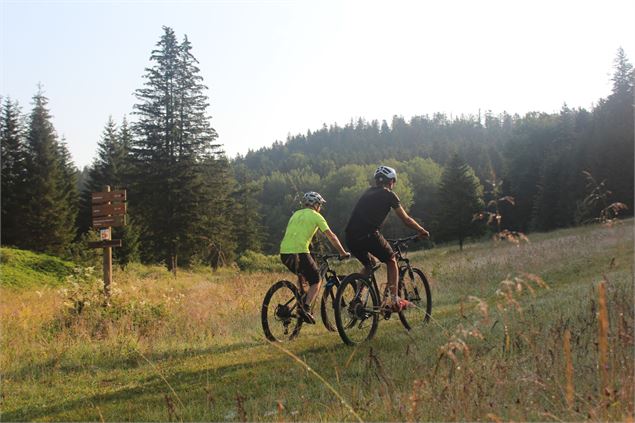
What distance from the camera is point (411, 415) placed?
3398 mm

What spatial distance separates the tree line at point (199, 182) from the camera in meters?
33.1

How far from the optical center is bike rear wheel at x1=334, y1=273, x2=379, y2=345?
23.9 ft

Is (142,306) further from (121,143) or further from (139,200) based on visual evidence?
(121,143)

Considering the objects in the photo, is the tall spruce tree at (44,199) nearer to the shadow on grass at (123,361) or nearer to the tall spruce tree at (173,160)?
the tall spruce tree at (173,160)

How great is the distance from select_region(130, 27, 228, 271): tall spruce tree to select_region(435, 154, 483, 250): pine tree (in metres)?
26.3

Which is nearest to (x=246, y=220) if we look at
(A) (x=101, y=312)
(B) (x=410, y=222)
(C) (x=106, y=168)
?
(C) (x=106, y=168)

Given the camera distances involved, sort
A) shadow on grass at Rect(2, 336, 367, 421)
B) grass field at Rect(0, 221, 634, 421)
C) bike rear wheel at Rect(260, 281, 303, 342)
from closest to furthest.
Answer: grass field at Rect(0, 221, 634, 421), shadow on grass at Rect(2, 336, 367, 421), bike rear wheel at Rect(260, 281, 303, 342)

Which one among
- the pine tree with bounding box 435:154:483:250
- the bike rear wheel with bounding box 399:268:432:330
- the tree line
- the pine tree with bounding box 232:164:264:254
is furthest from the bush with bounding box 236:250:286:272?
the bike rear wheel with bounding box 399:268:432:330

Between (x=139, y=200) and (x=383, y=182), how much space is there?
2971cm

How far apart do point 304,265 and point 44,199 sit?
3918cm

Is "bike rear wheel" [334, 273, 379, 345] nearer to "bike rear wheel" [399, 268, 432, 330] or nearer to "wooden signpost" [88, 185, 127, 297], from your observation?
"bike rear wheel" [399, 268, 432, 330]

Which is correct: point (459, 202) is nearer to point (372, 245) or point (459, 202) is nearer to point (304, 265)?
point (304, 265)

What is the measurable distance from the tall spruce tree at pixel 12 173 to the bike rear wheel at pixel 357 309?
129ft

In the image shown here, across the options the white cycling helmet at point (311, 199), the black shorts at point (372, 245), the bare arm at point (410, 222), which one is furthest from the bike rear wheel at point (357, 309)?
the white cycling helmet at point (311, 199)
